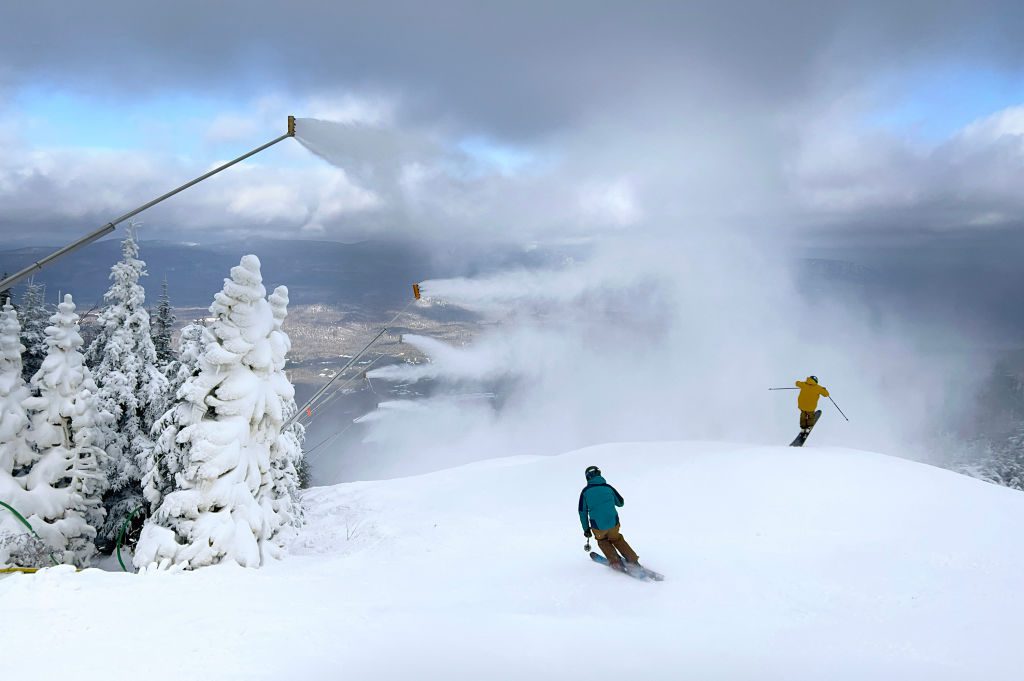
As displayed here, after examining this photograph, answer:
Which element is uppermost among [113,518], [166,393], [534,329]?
[534,329]

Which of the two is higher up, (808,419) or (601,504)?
Answer: (808,419)

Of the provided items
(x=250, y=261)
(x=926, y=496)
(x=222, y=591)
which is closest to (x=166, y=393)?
(x=250, y=261)

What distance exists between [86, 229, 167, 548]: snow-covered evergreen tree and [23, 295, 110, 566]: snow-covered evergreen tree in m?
2.48

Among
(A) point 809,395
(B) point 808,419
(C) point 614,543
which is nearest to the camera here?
(C) point 614,543

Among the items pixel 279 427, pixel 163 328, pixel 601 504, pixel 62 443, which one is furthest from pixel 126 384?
pixel 601 504

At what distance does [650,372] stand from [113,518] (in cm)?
17598

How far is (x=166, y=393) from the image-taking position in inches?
905

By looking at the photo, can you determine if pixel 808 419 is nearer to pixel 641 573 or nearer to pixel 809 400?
pixel 809 400

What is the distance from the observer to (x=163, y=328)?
3206 centimetres

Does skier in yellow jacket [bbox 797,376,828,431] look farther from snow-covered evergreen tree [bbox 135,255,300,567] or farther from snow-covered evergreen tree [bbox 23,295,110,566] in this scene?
snow-covered evergreen tree [bbox 23,295,110,566]

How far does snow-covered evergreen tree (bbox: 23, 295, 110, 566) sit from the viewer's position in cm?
1900

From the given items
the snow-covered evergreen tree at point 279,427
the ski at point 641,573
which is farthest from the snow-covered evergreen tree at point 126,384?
the ski at point 641,573

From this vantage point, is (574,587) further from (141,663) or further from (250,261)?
(250,261)

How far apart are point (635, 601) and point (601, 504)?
1.58 metres
